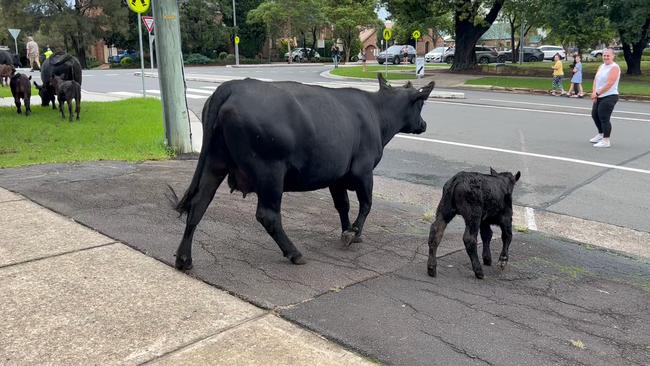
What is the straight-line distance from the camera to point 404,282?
4523 mm

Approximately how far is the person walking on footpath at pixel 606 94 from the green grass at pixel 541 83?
43.4ft

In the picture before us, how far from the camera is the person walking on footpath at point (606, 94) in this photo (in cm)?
1121

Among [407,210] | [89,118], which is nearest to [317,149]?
[407,210]

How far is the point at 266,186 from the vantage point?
4.38 m

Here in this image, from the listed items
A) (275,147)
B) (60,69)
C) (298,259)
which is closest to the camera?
(275,147)

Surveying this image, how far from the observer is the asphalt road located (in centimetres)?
754

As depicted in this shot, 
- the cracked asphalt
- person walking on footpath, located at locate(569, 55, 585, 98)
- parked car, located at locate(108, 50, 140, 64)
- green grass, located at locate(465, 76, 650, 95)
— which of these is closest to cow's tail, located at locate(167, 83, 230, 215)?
the cracked asphalt

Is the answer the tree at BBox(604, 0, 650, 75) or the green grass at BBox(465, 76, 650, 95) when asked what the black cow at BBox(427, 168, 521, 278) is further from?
the tree at BBox(604, 0, 650, 75)

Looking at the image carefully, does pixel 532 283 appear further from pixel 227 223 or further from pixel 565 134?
pixel 565 134

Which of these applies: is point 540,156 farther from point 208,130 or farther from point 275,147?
point 208,130

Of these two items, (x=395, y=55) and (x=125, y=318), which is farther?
(x=395, y=55)

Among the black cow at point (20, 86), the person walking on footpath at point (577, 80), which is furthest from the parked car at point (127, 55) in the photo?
the black cow at point (20, 86)

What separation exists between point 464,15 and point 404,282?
1131 inches

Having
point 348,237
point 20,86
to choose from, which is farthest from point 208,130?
point 20,86
